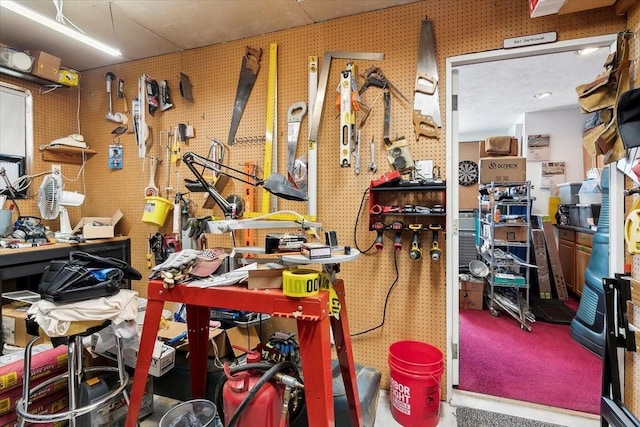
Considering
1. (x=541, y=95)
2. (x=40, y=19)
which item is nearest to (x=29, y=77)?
(x=40, y=19)

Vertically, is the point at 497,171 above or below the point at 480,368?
above

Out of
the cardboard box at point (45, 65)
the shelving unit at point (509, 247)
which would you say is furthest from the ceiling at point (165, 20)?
the shelving unit at point (509, 247)

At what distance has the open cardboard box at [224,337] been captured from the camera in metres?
1.95

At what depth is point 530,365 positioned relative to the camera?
256 cm

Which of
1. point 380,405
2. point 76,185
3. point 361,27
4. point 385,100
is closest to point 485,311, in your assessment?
point 380,405

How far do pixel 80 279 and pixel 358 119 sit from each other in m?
1.82

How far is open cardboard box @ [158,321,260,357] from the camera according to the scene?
1953 millimetres

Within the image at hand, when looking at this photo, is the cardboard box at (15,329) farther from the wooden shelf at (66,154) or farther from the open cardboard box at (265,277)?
the open cardboard box at (265,277)

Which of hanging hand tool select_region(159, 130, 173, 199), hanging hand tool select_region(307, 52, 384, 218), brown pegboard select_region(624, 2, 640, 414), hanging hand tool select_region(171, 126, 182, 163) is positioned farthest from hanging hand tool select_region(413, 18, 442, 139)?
hanging hand tool select_region(159, 130, 173, 199)

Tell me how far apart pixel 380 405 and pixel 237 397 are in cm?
113

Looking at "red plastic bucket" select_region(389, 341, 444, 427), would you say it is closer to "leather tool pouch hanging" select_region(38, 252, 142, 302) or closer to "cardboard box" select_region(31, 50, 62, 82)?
"leather tool pouch hanging" select_region(38, 252, 142, 302)

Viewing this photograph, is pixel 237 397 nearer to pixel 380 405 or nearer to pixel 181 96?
pixel 380 405

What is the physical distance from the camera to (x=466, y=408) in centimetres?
198

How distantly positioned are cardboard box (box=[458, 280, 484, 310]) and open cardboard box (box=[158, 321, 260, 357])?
2821 mm
